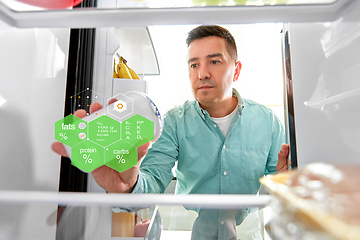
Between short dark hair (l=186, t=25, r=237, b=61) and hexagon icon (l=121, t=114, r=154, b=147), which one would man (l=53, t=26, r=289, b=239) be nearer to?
short dark hair (l=186, t=25, r=237, b=61)

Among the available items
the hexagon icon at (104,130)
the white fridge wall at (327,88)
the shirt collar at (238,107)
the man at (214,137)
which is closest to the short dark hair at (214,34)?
the man at (214,137)

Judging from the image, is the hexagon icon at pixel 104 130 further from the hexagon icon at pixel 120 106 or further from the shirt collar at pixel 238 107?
the shirt collar at pixel 238 107

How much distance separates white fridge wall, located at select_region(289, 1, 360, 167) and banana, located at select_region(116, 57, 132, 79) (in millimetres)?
431

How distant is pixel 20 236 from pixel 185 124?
55 cm

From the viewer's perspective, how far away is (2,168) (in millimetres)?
456

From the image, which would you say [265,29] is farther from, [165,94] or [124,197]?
[124,197]

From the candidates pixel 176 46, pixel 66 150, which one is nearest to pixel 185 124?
pixel 176 46

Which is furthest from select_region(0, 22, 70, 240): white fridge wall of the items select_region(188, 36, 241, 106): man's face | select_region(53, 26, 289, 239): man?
select_region(188, 36, 241, 106): man's face

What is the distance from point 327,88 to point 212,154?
0.39 m

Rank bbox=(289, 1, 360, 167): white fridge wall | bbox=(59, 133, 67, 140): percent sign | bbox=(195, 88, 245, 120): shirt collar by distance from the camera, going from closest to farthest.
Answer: bbox=(289, 1, 360, 167): white fridge wall
bbox=(59, 133, 67, 140): percent sign
bbox=(195, 88, 245, 120): shirt collar

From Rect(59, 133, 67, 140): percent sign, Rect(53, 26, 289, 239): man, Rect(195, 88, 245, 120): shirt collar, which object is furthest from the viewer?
Rect(195, 88, 245, 120): shirt collar

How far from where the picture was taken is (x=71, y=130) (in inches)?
20.1

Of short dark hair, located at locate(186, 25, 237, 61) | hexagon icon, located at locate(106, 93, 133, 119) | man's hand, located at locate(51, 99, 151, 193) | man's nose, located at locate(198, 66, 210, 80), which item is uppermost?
short dark hair, located at locate(186, 25, 237, 61)

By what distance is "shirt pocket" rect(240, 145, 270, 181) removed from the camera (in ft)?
2.29
